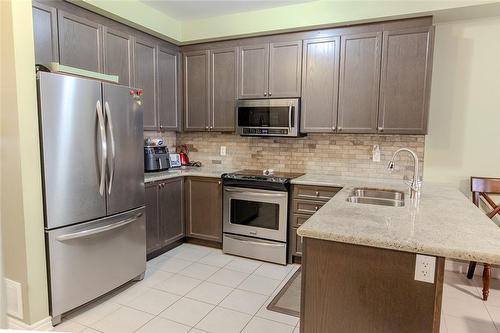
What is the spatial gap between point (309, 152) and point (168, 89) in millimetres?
1844

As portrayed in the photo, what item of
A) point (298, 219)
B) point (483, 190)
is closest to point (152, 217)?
point (298, 219)

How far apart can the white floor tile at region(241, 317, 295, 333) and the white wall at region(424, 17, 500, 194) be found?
2.13 meters

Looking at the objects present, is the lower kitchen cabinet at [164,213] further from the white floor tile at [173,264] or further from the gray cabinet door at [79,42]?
the gray cabinet door at [79,42]

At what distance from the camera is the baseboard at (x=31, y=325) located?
6.85 ft

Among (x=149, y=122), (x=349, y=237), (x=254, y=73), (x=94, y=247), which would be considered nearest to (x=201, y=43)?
(x=254, y=73)

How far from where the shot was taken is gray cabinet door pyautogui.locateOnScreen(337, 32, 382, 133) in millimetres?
3078

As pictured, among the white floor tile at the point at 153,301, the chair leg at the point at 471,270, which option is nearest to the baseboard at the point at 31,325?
the white floor tile at the point at 153,301

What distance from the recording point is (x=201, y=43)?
384cm

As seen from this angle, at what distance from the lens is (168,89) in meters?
3.83

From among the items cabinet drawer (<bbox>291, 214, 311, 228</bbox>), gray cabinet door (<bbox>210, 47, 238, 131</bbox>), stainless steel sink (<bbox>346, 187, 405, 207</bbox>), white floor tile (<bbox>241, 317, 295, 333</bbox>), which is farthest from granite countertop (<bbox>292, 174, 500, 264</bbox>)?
gray cabinet door (<bbox>210, 47, 238, 131</bbox>)

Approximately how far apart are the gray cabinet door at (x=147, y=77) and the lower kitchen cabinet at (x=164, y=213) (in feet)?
2.32

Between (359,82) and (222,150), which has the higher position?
(359,82)

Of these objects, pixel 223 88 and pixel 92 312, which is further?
pixel 223 88

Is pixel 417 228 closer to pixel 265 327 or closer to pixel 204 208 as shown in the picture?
pixel 265 327
